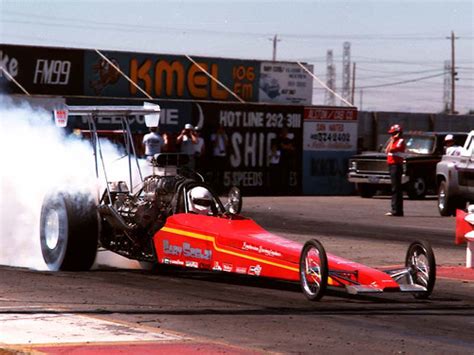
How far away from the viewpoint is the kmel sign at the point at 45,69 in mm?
34406

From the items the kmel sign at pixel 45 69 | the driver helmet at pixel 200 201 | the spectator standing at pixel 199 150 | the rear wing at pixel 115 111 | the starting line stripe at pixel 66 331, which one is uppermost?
the kmel sign at pixel 45 69

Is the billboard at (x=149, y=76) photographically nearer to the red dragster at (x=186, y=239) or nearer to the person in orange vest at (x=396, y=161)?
the person in orange vest at (x=396, y=161)

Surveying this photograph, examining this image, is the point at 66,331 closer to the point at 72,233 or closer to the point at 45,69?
the point at 72,233

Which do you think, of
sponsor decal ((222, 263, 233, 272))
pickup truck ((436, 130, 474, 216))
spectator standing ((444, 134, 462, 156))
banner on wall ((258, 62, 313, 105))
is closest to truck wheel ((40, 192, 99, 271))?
sponsor decal ((222, 263, 233, 272))

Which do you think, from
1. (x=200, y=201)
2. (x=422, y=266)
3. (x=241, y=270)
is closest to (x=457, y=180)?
(x=200, y=201)

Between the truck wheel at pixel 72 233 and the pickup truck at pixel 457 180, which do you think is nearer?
the truck wheel at pixel 72 233

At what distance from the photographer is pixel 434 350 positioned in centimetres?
927

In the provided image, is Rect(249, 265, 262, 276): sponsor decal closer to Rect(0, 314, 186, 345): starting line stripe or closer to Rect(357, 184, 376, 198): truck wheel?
Rect(0, 314, 186, 345): starting line stripe

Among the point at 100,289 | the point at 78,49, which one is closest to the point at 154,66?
the point at 78,49

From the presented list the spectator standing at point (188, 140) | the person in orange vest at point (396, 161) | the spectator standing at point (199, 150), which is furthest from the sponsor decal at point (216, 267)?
the spectator standing at point (199, 150)

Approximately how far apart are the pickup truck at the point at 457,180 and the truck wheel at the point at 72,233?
1308 centimetres

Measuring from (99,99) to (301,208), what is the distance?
683cm

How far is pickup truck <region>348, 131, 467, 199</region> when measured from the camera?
109ft

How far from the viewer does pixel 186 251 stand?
13.4 m
